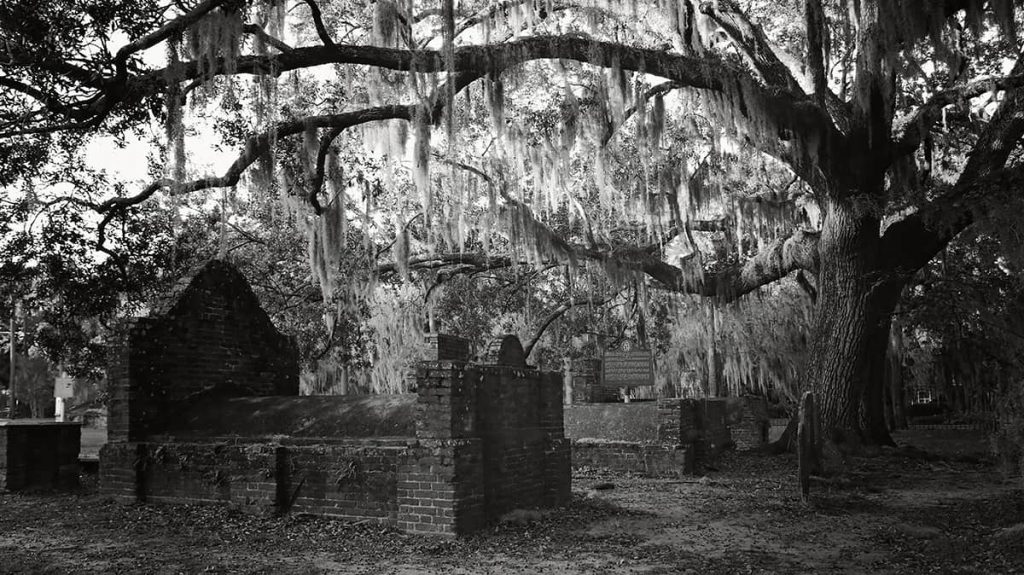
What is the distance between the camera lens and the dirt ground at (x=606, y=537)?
718cm

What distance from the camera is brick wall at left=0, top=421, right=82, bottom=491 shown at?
39.8 ft

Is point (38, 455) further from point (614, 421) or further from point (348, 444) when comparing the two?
point (614, 421)

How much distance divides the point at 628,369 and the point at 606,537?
886 centimetres

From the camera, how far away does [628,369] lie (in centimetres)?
1720

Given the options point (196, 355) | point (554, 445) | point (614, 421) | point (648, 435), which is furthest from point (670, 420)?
point (196, 355)

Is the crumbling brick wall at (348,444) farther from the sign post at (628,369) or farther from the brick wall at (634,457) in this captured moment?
the sign post at (628,369)

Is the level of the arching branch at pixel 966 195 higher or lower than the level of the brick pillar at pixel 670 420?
higher

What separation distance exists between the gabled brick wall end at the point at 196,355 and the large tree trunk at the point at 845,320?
911cm


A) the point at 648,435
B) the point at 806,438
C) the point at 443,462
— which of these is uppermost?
the point at 443,462

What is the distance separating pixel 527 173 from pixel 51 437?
1006cm

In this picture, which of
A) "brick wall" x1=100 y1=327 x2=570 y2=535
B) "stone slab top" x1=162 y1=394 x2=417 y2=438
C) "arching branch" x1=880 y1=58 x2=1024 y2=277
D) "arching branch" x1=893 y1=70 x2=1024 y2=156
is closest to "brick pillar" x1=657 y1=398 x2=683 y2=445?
"arching branch" x1=880 y1=58 x2=1024 y2=277

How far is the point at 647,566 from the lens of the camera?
7.16 m

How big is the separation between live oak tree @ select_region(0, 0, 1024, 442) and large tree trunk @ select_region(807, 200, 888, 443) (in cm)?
4

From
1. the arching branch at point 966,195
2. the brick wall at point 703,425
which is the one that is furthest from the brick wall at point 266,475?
the arching branch at point 966,195
